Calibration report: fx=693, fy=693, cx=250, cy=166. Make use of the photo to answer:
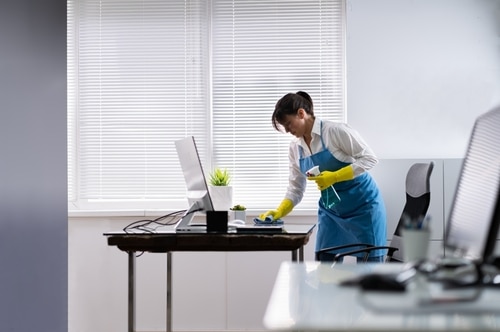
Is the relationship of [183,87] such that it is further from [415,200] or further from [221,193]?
[415,200]

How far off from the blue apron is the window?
90 cm

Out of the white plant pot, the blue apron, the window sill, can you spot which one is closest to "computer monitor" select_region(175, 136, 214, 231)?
the blue apron

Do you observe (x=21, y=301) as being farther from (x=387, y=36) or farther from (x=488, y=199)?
(x=387, y=36)

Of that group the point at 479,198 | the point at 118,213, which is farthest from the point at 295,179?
the point at 479,198

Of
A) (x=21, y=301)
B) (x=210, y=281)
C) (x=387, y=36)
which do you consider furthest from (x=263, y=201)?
(x=21, y=301)

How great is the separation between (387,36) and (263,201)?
4.81 ft

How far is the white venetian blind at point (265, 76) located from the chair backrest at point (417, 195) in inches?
57.9

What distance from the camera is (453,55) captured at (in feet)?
15.4

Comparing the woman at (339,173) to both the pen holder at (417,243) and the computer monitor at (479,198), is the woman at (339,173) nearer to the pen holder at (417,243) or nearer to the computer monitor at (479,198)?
the computer monitor at (479,198)

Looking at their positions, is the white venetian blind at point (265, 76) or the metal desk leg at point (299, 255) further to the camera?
the white venetian blind at point (265, 76)

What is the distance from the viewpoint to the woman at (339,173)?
4086mm

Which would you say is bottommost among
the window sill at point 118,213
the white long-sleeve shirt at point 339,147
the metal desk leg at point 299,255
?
the metal desk leg at point 299,255

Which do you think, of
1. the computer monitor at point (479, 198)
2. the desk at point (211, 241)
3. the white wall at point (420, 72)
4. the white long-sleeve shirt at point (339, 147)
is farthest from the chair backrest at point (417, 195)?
the computer monitor at point (479, 198)

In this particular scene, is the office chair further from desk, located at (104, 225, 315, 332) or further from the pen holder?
the pen holder
